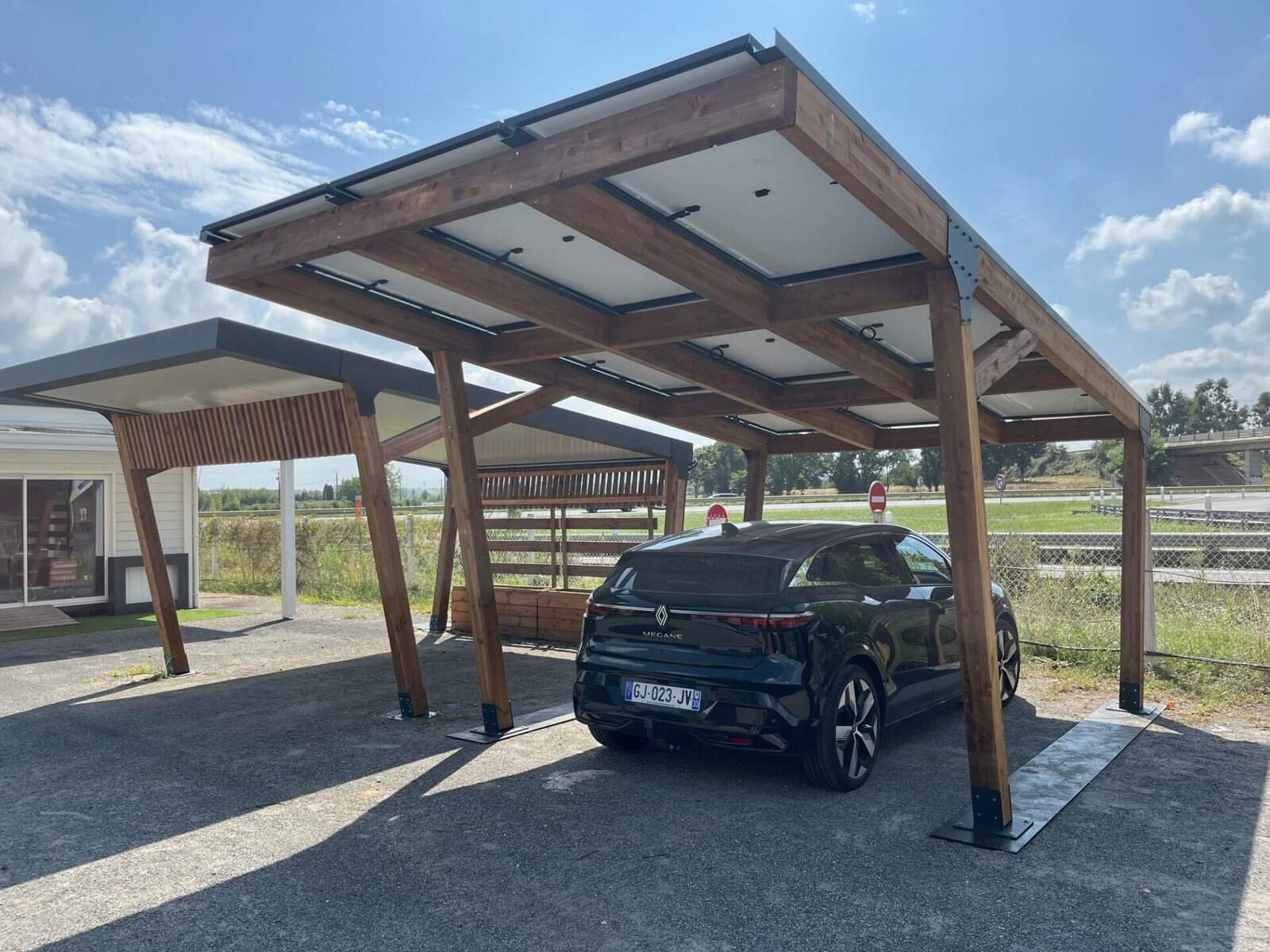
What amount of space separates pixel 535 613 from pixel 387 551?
15.2 feet

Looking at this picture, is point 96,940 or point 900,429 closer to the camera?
point 96,940

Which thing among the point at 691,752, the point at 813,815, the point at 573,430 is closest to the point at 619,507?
the point at 573,430

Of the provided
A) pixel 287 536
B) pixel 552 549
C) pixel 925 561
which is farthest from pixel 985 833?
pixel 287 536

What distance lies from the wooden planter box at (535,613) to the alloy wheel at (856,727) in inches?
234

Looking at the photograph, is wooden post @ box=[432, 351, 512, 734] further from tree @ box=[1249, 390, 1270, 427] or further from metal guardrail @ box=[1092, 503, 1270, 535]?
tree @ box=[1249, 390, 1270, 427]

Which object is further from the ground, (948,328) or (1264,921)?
(948,328)

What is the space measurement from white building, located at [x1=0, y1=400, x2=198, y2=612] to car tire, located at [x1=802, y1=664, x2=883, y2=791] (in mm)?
12411

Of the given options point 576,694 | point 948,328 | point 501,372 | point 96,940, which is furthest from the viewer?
point 501,372

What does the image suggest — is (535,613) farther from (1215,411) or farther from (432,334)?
(1215,411)

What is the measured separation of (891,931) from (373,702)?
5.33 m

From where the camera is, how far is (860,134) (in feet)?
12.2

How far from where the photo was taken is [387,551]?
7.17 meters

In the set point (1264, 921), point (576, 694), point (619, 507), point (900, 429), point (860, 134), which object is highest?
point (860, 134)

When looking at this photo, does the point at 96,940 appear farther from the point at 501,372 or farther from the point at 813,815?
the point at 501,372
